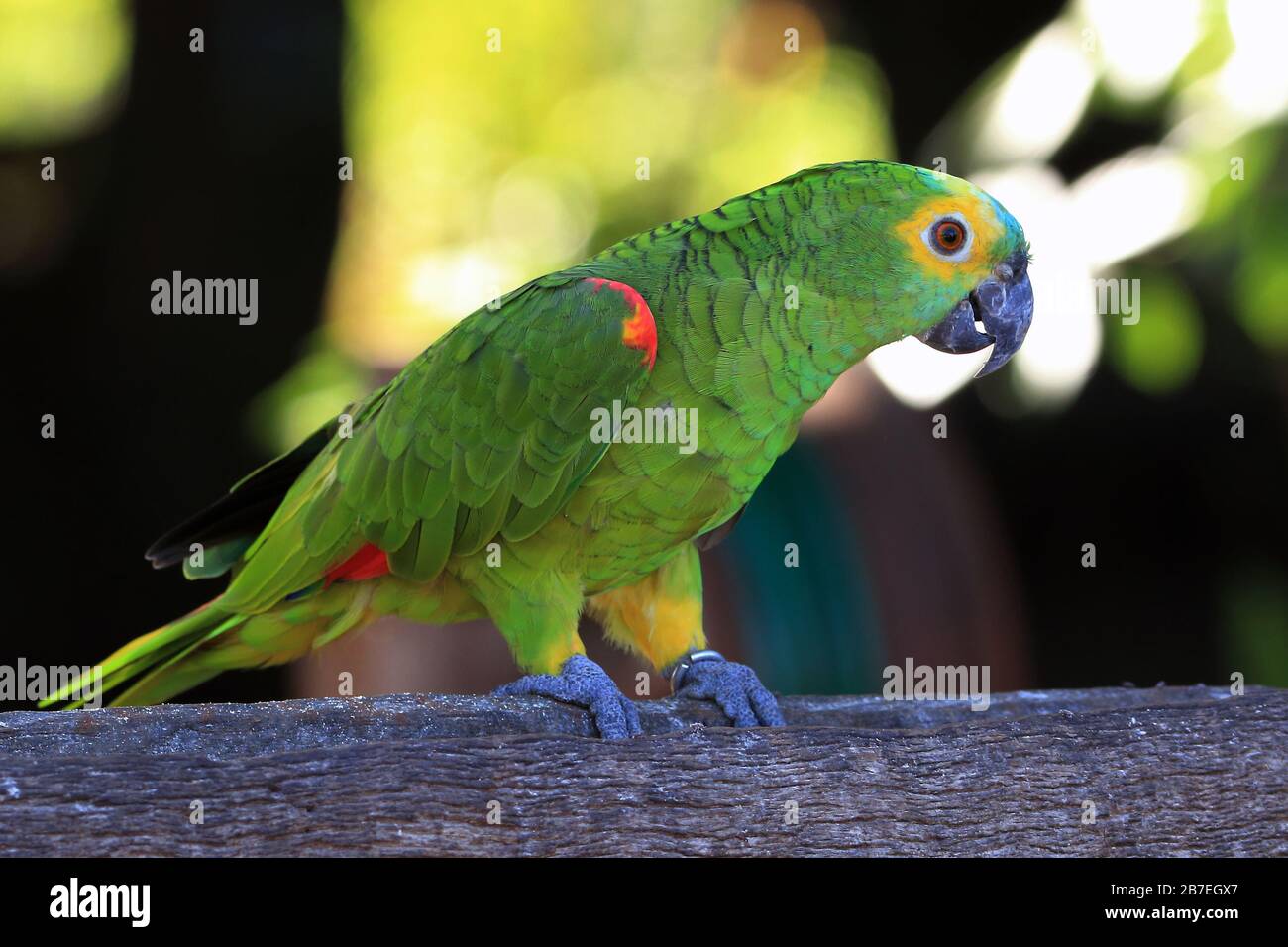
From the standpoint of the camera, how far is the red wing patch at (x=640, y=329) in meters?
2.50

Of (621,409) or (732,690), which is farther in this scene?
(732,690)

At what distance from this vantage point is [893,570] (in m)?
4.48

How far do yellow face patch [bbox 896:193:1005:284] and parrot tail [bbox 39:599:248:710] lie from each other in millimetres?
1812

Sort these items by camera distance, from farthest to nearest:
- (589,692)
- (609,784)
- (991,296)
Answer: (991,296)
(589,692)
(609,784)

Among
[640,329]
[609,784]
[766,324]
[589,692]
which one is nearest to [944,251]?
[766,324]

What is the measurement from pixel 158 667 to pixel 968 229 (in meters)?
2.17

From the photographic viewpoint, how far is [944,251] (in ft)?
8.59

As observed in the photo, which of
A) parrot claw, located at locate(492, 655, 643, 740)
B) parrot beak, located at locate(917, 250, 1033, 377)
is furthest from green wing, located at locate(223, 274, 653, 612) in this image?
parrot beak, located at locate(917, 250, 1033, 377)

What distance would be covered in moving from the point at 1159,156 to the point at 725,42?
219cm

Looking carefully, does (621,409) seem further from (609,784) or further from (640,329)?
(609,784)

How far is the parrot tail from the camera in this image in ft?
9.00

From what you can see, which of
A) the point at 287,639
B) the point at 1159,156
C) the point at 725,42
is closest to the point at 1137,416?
the point at 1159,156

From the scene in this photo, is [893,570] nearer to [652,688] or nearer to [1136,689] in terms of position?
[652,688]

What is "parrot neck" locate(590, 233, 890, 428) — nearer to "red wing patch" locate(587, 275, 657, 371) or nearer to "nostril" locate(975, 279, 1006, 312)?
"red wing patch" locate(587, 275, 657, 371)
